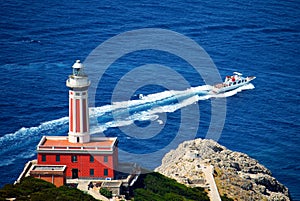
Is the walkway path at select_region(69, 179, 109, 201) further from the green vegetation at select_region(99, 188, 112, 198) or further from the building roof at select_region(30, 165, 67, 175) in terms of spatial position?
the building roof at select_region(30, 165, 67, 175)

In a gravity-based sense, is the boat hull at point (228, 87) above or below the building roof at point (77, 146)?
above

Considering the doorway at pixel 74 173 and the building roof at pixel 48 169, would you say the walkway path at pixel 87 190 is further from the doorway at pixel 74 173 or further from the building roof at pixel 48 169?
the building roof at pixel 48 169

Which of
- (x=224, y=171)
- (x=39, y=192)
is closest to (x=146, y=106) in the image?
(x=224, y=171)

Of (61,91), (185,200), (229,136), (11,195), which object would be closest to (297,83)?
(229,136)

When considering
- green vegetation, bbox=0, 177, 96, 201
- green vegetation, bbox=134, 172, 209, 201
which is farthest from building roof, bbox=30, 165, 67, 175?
green vegetation, bbox=134, 172, 209, 201

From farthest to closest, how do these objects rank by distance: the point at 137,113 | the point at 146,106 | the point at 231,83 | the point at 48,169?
the point at 231,83 → the point at 146,106 → the point at 137,113 → the point at 48,169

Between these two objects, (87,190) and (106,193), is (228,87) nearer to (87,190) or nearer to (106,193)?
(87,190)

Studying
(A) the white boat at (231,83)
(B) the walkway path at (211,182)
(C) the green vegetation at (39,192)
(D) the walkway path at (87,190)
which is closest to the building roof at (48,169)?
(C) the green vegetation at (39,192)

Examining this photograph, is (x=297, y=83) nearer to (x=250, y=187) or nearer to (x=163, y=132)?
(x=163, y=132)

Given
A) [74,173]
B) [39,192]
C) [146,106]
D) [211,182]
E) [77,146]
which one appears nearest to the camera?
[39,192]
